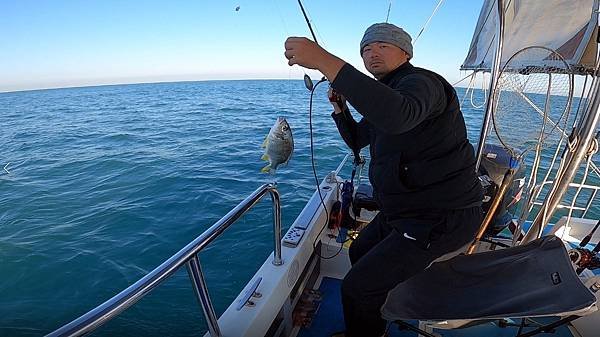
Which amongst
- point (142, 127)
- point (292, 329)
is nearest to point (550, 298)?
point (292, 329)

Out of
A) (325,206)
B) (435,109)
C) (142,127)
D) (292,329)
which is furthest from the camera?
(142,127)

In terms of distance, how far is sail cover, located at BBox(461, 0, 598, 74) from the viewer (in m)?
2.41

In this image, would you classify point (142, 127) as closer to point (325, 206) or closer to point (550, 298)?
point (325, 206)

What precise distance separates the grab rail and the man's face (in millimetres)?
938

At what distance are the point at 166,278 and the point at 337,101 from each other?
1621 millimetres

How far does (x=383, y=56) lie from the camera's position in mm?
1745

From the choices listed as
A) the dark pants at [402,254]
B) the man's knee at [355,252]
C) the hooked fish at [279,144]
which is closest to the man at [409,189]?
the dark pants at [402,254]

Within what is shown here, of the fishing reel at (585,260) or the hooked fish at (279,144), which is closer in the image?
the fishing reel at (585,260)

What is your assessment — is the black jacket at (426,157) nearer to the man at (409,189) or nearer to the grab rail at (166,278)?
the man at (409,189)

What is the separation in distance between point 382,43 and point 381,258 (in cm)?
118

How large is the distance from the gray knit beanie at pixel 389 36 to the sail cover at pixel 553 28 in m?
1.42

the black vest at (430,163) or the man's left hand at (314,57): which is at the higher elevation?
the man's left hand at (314,57)

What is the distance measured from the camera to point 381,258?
1778 mm

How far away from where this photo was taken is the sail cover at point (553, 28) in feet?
7.89
